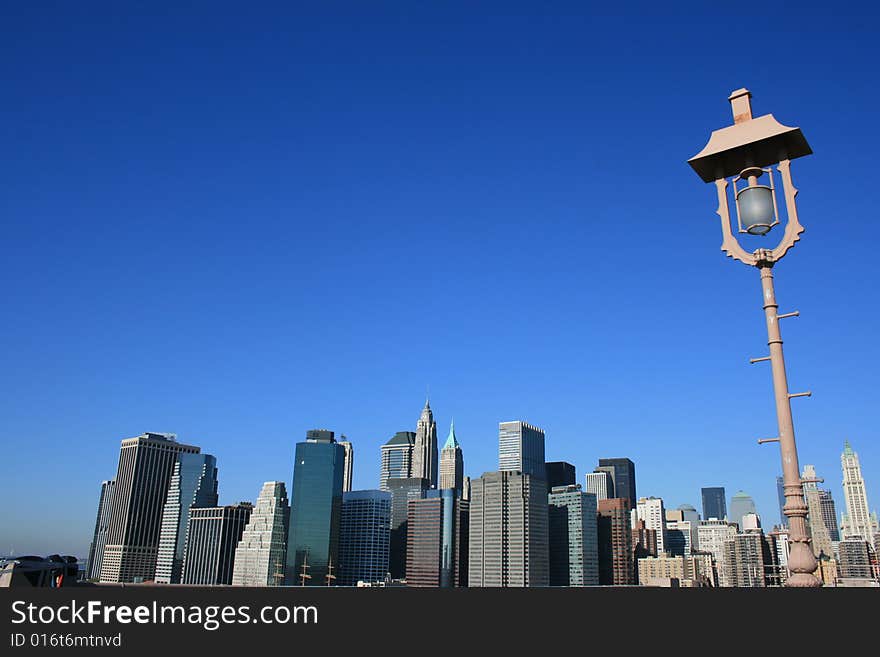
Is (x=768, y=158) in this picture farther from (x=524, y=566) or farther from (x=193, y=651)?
(x=524, y=566)

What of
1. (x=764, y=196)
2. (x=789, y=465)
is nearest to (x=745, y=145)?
(x=764, y=196)

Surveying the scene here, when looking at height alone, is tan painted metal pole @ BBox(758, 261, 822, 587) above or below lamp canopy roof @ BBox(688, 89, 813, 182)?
below

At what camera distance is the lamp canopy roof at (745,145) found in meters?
10.4

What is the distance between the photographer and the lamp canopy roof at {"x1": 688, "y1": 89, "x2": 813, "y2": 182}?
34.0 ft

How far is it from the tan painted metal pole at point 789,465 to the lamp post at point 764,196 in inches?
0.4

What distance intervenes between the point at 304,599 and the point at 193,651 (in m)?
1.13

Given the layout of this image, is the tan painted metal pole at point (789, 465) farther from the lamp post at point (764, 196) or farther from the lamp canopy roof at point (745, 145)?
the lamp canopy roof at point (745, 145)

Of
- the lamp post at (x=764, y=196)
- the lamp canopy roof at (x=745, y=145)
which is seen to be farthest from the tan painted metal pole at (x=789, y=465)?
the lamp canopy roof at (x=745, y=145)

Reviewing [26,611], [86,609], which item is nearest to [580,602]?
[86,609]

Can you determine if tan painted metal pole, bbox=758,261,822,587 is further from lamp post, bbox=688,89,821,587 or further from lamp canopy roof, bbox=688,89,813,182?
lamp canopy roof, bbox=688,89,813,182

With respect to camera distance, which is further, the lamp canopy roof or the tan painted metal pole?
the lamp canopy roof

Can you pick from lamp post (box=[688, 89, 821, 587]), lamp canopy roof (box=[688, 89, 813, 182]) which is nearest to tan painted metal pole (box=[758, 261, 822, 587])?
lamp post (box=[688, 89, 821, 587])

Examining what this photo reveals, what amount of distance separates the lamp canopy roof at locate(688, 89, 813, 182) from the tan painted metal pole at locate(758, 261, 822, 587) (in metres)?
1.72

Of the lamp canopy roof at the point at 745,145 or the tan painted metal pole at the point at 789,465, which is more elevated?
the lamp canopy roof at the point at 745,145
